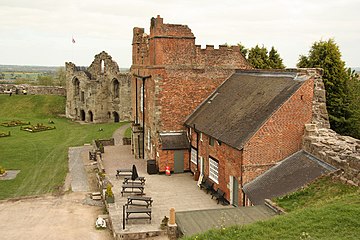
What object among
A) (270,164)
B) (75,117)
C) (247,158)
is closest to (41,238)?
(247,158)

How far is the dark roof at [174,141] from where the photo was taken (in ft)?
86.0

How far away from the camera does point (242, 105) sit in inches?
878

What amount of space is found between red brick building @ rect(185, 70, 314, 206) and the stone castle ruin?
3342cm

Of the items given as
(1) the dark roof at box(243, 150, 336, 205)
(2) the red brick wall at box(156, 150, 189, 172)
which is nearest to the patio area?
(2) the red brick wall at box(156, 150, 189, 172)

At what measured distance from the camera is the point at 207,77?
90.0 feet

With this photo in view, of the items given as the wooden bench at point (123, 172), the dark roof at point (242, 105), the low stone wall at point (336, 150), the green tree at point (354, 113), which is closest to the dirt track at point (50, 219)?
the wooden bench at point (123, 172)

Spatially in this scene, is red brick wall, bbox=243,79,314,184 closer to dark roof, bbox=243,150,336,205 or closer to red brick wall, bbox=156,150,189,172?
dark roof, bbox=243,150,336,205

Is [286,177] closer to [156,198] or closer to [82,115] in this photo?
[156,198]

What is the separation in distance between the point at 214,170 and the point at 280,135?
4.85m

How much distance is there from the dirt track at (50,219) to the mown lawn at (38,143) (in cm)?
231

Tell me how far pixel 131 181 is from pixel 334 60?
21.4 metres

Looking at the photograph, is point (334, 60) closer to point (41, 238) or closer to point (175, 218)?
point (175, 218)

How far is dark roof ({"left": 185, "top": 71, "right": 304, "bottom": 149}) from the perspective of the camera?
19.5 m

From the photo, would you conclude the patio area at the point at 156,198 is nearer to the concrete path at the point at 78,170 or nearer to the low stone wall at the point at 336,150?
the concrete path at the point at 78,170
